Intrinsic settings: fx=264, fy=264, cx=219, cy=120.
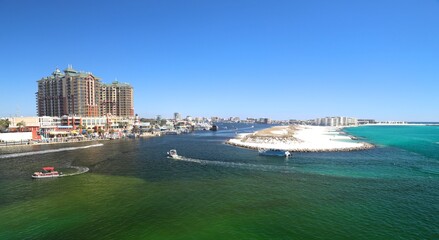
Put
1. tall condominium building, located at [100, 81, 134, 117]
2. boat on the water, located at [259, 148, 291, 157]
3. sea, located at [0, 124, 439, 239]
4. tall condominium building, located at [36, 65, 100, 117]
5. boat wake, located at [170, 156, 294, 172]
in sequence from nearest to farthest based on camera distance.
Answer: sea, located at [0, 124, 439, 239] → boat wake, located at [170, 156, 294, 172] → boat on the water, located at [259, 148, 291, 157] → tall condominium building, located at [36, 65, 100, 117] → tall condominium building, located at [100, 81, 134, 117]

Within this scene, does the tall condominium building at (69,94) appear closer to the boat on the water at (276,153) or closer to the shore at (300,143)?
the shore at (300,143)

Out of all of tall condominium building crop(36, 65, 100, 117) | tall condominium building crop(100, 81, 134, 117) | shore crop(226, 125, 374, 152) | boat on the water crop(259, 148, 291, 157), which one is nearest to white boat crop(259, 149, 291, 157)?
boat on the water crop(259, 148, 291, 157)

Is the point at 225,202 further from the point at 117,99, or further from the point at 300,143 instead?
the point at 117,99

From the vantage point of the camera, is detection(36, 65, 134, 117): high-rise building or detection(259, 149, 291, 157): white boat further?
detection(36, 65, 134, 117): high-rise building

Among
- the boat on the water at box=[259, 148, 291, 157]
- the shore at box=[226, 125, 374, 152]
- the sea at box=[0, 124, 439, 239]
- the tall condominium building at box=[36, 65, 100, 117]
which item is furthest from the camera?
the tall condominium building at box=[36, 65, 100, 117]

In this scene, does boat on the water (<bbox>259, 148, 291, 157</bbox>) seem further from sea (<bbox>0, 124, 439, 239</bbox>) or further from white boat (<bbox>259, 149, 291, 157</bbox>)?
sea (<bbox>0, 124, 439, 239</bbox>)
